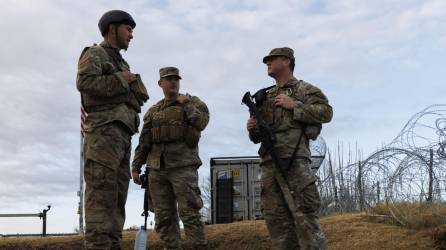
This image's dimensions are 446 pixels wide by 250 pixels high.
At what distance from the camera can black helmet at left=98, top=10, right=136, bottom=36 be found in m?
4.97

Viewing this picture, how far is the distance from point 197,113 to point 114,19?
2083 mm

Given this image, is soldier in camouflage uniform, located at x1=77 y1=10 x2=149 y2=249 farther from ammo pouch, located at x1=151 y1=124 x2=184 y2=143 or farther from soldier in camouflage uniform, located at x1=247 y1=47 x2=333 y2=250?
ammo pouch, located at x1=151 y1=124 x2=184 y2=143

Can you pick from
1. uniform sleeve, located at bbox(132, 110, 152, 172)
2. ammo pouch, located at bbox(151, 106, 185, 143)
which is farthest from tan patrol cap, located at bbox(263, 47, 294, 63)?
uniform sleeve, located at bbox(132, 110, 152, 172)

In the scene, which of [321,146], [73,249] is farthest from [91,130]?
[321,146]

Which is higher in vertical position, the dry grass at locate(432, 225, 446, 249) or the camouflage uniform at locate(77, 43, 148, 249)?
the camouflage uniform at locate(77, 43, 148, 249)

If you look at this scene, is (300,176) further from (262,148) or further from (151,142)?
(151,142)

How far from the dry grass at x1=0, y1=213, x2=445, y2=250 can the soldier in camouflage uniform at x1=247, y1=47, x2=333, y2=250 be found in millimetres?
2981

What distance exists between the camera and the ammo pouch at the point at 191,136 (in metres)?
6.79

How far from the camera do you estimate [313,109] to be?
17.2 ft

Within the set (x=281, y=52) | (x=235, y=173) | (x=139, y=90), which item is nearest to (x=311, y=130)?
(x=281, y=52)

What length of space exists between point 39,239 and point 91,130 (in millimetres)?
5080

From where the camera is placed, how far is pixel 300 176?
5.10 m

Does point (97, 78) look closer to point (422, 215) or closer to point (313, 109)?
point (313, 109)

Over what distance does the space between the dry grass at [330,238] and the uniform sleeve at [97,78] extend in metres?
4.07
